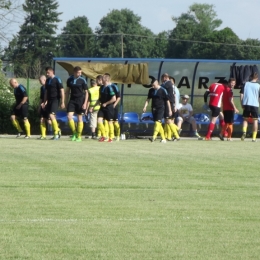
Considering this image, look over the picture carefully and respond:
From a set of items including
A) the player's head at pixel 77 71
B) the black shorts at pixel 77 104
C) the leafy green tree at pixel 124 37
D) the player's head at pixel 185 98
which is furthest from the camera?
the leafy green tree at pixel 124 37

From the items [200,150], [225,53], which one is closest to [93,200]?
[200,150]

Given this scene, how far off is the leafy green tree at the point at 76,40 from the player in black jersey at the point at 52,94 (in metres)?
106

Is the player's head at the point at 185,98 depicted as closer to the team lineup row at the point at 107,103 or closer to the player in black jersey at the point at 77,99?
the team lineup row at the point at 107,103

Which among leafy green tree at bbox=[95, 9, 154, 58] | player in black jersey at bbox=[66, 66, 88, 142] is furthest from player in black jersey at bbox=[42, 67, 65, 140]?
leafy green tree at bbox=[95, 9, 154, 58]

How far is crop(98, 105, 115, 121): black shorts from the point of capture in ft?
75.7

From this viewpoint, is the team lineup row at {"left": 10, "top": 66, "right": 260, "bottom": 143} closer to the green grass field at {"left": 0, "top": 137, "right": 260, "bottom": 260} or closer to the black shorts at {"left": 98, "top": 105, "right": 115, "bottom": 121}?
the black shorts at {"left": 98, "top": 105, "right": 115, "bottom": 121}

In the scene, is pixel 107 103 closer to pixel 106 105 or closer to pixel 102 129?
pixel 106 105

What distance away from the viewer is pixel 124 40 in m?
138

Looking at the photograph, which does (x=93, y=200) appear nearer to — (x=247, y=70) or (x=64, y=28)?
(x=247, y=70)

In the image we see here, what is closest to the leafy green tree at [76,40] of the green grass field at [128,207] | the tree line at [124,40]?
the tree line at [124,40]

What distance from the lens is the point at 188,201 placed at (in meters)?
10.4

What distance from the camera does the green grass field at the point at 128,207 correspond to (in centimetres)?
745

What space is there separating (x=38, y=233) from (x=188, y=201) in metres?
2.74

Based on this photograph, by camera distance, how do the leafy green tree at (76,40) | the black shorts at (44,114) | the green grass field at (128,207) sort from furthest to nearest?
the leafy green tree at (76,40) < the black shorts at (44,114) < the green grass field at (128,207)
